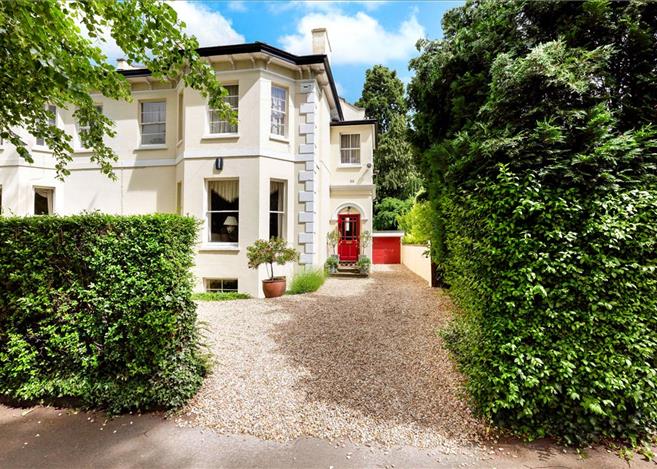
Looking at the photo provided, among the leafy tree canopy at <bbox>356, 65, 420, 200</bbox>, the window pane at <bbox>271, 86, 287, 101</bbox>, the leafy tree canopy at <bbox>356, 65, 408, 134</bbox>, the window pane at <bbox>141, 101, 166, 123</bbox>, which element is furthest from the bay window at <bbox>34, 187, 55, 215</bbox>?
the leafy tree canopy at <bbox>356, 65, 408, 134</bbox>

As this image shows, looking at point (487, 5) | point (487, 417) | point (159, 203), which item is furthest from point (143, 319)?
point (159, 203)

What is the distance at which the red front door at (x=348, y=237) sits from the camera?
14.3 m

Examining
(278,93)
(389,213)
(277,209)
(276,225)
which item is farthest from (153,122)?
(389,213)

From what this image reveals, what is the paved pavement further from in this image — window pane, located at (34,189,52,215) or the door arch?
the door arch

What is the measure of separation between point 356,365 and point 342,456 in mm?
1618

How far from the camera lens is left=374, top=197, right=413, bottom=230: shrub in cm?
2373

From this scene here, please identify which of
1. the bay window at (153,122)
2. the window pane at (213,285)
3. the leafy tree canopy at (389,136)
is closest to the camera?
the window pane at (213,285)

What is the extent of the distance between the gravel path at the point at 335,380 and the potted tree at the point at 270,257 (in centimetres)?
168

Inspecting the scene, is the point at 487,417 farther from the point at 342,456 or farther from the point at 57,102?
the point at 57,102

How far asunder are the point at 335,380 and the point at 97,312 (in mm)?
2773

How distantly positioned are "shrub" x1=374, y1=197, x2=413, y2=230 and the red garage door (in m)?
4.40

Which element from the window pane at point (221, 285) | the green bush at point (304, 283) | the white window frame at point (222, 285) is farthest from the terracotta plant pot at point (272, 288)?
the window pane at point (221, 285)

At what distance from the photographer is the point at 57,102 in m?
4.73

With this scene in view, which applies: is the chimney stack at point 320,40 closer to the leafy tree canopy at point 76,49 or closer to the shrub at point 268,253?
the shrub at point 268,253
